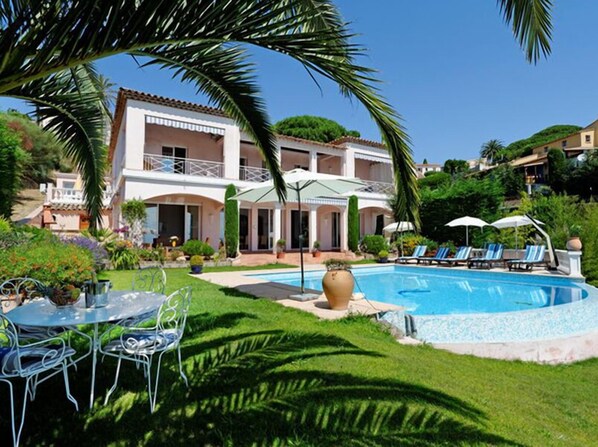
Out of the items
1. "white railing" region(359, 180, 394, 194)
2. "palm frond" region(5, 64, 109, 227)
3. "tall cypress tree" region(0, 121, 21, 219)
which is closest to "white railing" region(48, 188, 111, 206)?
"tall cypress tree" region(0, 121, 21, 219)

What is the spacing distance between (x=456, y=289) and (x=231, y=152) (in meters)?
15.2

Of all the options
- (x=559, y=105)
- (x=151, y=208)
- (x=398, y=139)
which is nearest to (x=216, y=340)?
(x=398, y=139)

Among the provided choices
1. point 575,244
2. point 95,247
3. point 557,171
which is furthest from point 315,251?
point 557,171

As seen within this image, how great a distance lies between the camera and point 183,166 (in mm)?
23000

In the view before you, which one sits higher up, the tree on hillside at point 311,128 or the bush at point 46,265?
the tree on hillside at point 311,128

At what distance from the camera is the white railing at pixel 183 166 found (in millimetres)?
21172

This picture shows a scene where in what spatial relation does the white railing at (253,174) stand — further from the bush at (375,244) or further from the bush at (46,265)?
the bush at (46,265)

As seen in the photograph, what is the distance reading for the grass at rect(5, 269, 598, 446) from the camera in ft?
10.1

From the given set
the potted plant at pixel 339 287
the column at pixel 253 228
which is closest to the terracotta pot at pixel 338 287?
the potted plant at pixel 339 287

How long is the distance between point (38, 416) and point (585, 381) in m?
8.46

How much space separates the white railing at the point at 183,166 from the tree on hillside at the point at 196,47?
16.1m

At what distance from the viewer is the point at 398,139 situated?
412 cm

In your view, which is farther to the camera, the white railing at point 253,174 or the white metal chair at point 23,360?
the white railing at point 253,174

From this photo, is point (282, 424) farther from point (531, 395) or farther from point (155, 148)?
point (155, 148)
